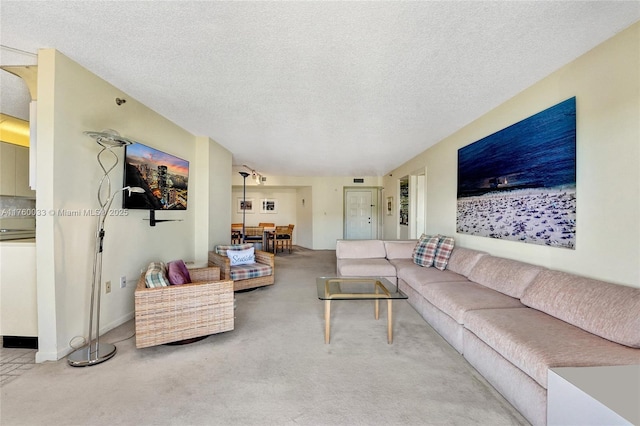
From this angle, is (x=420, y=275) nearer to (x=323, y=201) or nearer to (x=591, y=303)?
(x=591, y=303)

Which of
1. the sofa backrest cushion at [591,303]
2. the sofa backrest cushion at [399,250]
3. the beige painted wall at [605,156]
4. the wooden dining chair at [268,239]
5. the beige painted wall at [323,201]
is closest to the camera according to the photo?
the sofa backrest cushion at [591,303]

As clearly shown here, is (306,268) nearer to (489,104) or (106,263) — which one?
(106,263)

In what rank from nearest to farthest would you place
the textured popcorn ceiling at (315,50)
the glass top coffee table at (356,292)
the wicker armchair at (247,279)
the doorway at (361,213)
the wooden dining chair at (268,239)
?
the textured popcorn ceiling at (315,50) → the glass top coffee table at (356,292) → the wicker armchair at (247,279) → the wooden dining chair at (268,239) → the doorway at (361,213)

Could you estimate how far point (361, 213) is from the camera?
8.88 metres

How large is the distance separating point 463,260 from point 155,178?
392cm

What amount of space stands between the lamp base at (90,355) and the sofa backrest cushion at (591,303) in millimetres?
3436

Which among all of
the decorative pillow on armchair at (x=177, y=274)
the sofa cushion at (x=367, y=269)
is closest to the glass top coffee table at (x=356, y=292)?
the sofa cushion at (x=367, y=269)

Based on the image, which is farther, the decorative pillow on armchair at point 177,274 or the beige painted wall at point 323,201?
the beige painted wall at point 323,201

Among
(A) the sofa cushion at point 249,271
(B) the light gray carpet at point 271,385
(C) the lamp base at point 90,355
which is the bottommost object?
(B) the light gray carpet at point 271,385

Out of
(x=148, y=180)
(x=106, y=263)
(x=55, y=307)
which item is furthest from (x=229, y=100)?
(x=55, y=307)

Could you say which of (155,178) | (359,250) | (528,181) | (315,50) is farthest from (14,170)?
(528,181)

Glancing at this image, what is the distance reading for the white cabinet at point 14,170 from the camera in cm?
347

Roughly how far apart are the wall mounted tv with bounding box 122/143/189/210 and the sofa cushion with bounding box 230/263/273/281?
1228mm

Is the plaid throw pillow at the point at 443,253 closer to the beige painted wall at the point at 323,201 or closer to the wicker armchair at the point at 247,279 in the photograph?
the wicker armchair at the point at 247,279
